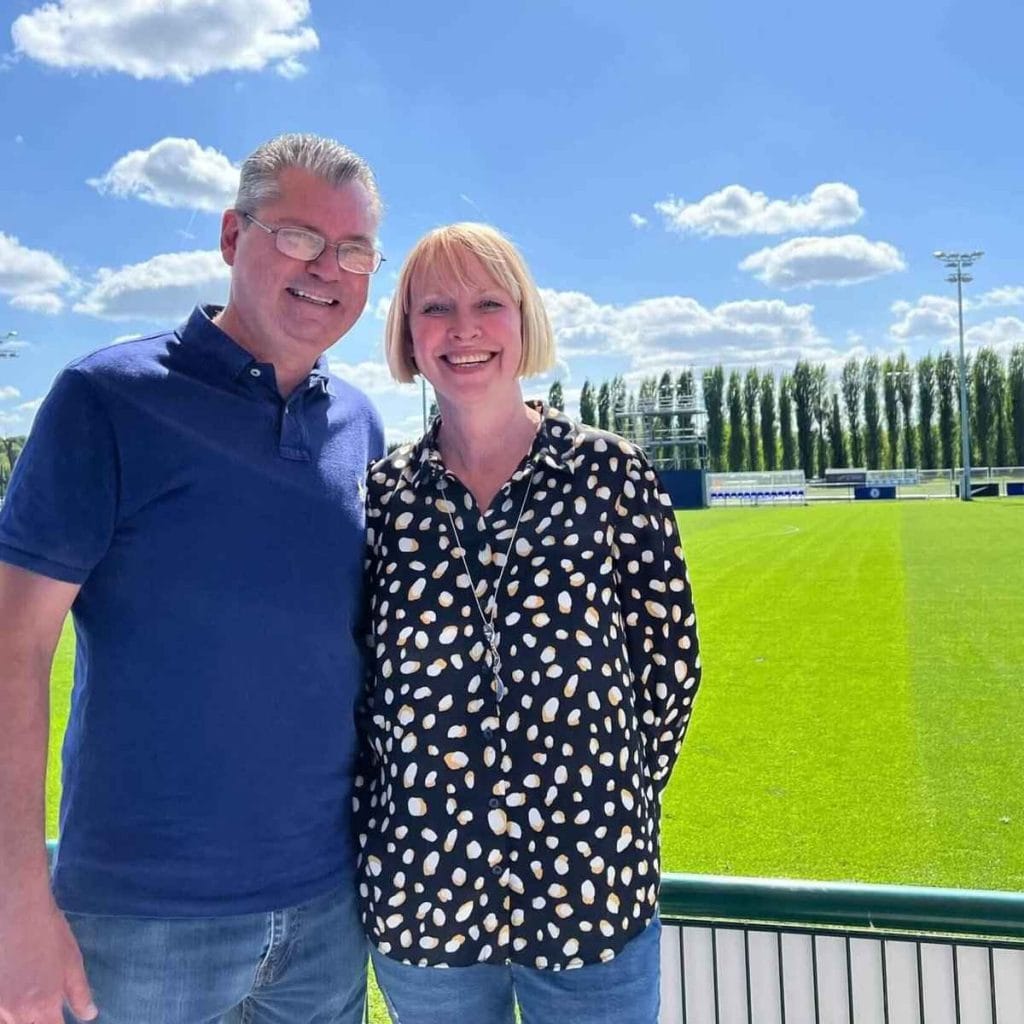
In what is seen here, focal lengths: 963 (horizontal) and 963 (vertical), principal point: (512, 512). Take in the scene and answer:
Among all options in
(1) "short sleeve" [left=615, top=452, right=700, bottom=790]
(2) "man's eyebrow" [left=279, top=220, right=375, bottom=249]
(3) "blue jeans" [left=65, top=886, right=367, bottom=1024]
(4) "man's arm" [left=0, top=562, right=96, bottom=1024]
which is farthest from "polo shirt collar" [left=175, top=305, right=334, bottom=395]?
(3) "blue jeans" [left=65, top=886, right=367, bottom=1024]

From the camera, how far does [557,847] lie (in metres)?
1.82

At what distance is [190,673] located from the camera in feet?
5.88

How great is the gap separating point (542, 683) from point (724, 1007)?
105 centimetres

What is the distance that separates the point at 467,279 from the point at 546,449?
0.40 metres

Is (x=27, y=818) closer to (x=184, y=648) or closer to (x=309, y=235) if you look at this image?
(x=184, y=648)

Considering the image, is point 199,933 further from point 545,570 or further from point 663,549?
point 663,549

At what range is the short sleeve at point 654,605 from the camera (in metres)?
1.99

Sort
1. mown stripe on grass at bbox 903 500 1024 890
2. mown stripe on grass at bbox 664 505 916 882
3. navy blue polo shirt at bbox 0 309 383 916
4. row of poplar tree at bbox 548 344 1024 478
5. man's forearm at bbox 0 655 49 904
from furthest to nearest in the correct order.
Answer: row of poplar tree at bbox 548 344 1024 478
mown stripe on grass at bbox 664 505 916 882
mown stripe on grass at bbox 903 500 1024 890
navy blue polo shirt at bbox 0 309 383 916
man's forearm at bbox 0 655 49 904

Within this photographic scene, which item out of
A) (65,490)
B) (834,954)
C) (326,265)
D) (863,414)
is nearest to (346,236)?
(326,265)

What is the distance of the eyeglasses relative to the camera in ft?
6.57

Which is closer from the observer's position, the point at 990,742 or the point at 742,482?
the point at 990,742

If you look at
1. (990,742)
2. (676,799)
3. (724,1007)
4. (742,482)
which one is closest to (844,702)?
(990,742)

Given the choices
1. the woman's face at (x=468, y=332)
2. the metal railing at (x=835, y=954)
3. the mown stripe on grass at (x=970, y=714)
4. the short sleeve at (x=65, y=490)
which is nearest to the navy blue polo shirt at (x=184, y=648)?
the short sleeve at (x=65, y=490)

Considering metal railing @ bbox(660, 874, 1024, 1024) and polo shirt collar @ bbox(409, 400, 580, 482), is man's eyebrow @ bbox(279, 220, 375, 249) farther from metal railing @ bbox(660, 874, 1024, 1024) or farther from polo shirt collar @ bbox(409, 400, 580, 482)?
metal railing @ bbox(660, 874, 1024, 1024)
